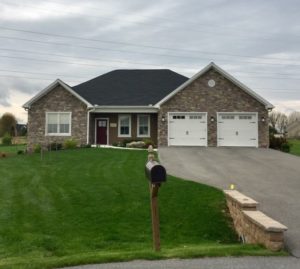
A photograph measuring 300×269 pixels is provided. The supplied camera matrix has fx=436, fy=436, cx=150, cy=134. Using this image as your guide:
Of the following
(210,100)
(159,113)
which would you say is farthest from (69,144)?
(210,100)

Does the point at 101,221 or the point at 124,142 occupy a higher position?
the point at 124,142

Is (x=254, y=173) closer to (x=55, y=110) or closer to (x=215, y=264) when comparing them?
(x=215, y=264)

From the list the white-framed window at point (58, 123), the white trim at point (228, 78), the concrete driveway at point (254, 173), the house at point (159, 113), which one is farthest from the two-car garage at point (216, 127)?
the white-framed window at point (58, 123)

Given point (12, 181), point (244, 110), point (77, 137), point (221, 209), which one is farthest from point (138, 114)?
point (221, 209)

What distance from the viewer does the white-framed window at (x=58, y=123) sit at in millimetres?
29453

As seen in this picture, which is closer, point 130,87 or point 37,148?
point 37,148

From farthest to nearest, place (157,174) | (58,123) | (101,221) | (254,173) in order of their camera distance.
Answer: (58,123), (254,173), (101,221), (157,174)

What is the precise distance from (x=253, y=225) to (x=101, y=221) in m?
3.46

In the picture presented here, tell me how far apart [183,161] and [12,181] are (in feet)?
27.8

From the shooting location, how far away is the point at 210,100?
28.1 m

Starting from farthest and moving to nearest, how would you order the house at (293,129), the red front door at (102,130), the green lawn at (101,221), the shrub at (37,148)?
the house at (293,129) → the red front door at (102,130) → the shrub at (37,148) → the green lawn at (101,221)

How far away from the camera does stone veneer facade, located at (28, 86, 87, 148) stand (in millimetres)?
29297

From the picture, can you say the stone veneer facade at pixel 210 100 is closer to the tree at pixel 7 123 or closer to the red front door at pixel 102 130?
the red front door at pixel 102 130

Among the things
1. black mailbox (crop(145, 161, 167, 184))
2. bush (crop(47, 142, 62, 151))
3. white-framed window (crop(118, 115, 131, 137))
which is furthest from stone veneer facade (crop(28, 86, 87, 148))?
black mailbox (crop(145, 161, 167, 184))
